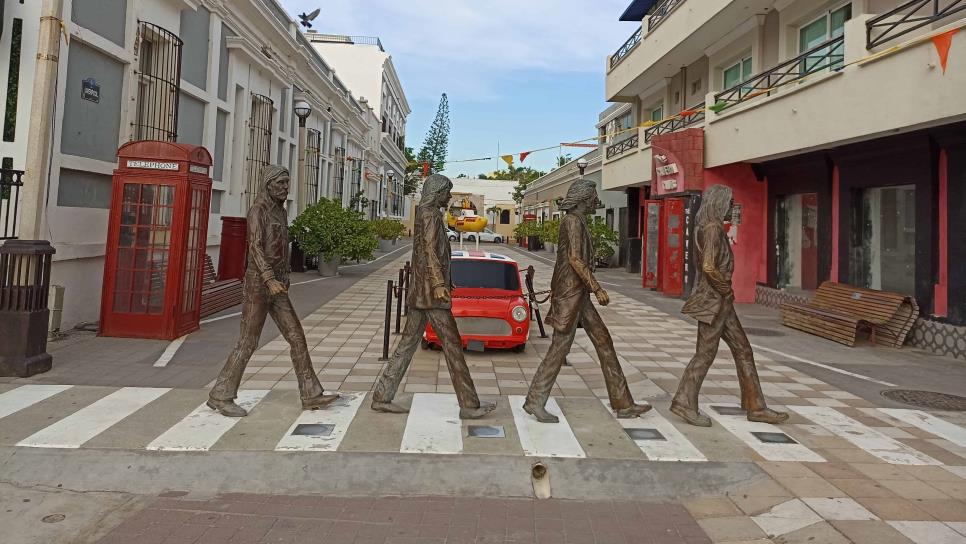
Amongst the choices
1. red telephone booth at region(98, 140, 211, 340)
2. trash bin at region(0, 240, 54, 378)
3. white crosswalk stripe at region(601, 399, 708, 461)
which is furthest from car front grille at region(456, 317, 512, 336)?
trash bin at region(0, 240, 54, 378)

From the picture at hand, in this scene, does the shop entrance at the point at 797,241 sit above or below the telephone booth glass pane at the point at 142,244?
above

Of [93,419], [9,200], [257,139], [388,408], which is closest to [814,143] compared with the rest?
[388,408]

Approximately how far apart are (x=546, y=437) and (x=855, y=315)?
25.9 feet

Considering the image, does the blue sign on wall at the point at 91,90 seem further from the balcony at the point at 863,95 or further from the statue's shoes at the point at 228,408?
the balcony at the point at 863,95

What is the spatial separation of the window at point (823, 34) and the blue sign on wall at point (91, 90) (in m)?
11.8

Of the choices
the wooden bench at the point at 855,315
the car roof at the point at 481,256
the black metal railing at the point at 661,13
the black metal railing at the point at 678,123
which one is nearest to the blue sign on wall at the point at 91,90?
the car roof at the point at 481,256

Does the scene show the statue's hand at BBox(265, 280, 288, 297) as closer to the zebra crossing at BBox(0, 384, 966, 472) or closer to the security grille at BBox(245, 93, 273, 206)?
the zebra crossing at BBox(0, 384, 966, 472)

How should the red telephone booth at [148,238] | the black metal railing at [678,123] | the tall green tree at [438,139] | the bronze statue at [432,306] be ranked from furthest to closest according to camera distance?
1. the tall green tree at [438,139]
2. the black metal railing at [678,123]
3. the red telephone booth at [148,238]
4. the bronze statue at [432,306]

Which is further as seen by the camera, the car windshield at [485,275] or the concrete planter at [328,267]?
the concrete planter at [328,267]

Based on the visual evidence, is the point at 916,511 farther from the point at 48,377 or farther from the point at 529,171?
the point at 529,171

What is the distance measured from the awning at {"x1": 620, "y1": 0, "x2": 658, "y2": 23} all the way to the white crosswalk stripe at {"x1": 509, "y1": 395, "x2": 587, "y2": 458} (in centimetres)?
2227

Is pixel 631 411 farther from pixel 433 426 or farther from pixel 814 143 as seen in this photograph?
pixel 814 143

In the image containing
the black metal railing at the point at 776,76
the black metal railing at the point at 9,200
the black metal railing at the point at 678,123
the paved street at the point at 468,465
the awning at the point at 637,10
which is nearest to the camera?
the paved street at the point at 468,465

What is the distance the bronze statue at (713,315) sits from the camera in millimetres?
5277
